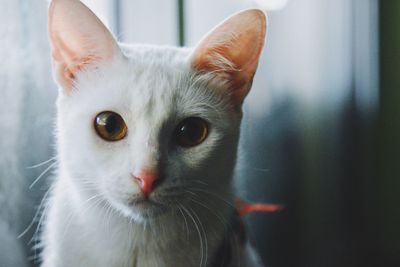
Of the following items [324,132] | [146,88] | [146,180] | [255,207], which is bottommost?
[255,207]

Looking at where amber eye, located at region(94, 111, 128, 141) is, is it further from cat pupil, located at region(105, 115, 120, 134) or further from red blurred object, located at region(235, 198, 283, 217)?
red blurred object, located at region(235, 198, 283, 217)

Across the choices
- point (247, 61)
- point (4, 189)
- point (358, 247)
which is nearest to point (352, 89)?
point (358, 247)

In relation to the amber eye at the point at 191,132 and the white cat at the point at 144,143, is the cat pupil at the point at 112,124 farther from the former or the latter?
the amber eye at the point at 191,132

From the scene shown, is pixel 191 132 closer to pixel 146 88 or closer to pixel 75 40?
pixel 146 88

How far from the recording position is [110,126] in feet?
2.57

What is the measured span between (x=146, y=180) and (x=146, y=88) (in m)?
0.17

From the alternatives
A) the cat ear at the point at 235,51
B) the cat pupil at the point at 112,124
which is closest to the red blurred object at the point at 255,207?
the cat ear at the point at 235,51

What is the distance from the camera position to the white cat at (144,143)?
757mm

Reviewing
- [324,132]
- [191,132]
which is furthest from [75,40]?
[324,132]

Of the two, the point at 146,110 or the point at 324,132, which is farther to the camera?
the point at 324,132

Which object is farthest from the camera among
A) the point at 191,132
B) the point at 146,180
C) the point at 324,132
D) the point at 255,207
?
the point at 324,132

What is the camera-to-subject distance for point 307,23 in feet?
4.54

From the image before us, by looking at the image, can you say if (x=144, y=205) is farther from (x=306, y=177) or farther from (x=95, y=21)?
(x=306, y=177)

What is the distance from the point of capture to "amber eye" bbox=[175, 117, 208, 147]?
813mm
